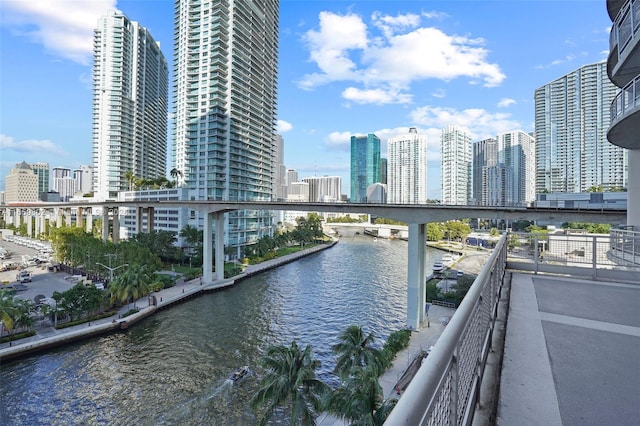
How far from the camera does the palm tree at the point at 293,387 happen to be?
1138cm

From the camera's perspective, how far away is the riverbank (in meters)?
19.0

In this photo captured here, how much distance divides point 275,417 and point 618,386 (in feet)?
47.9

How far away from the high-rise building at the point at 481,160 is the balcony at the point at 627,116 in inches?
3678

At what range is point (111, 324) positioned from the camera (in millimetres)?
22531

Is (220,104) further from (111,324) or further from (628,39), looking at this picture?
(628,39)

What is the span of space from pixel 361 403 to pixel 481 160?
112 m

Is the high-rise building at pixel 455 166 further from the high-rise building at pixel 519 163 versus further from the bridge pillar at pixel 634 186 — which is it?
the bridge pillar at pixel 634 186

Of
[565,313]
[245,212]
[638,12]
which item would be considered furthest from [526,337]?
[245,212]

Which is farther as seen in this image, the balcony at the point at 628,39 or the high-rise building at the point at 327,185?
the high-rise building at the point at 327,185

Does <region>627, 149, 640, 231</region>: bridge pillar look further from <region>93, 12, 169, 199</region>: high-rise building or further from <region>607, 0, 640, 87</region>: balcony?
<region>93, 12, 169, 199</region>: high-rise building

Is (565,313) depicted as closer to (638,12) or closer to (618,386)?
(618,386)

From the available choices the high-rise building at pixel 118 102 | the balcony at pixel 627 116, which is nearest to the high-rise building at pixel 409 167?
the high-rise building at pixel 118 102

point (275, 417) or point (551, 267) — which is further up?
point (551, 267)

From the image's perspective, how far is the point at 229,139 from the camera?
56.6 metres
